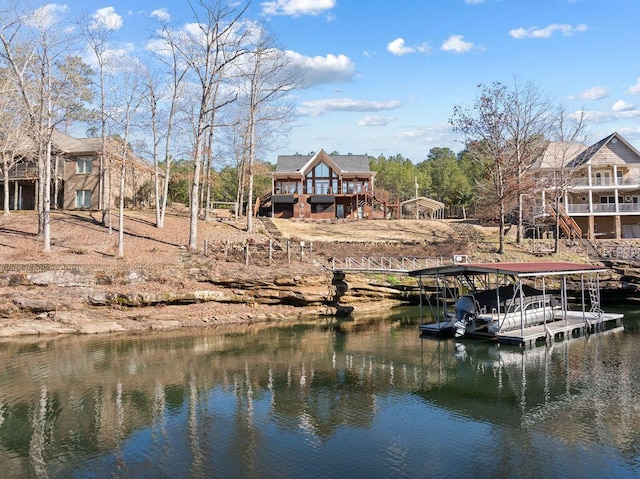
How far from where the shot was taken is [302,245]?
37688 millimetres

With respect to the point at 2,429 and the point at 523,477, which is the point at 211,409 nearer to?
the point at 2,429

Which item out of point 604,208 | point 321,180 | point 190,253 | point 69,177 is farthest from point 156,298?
point 604,208

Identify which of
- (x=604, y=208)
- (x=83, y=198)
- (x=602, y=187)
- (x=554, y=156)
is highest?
(x=554, y=156)

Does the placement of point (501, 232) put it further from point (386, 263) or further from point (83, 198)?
point (83, 198)

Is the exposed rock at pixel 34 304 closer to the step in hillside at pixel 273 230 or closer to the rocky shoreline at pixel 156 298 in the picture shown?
the rocky shoreline at pixel 156 298

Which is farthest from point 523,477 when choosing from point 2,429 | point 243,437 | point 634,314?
point 634,314

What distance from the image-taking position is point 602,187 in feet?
177

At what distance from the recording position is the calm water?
1227cm

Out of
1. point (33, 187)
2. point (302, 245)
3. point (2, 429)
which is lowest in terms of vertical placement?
point (2, 429)

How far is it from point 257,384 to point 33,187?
4286 centimetres

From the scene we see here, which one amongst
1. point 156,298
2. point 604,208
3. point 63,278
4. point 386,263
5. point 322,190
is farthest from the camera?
point 322,190

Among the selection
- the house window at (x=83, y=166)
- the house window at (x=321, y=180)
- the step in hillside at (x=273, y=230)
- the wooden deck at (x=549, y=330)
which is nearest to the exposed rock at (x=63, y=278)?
the step in hillside at (x=273, y=230)

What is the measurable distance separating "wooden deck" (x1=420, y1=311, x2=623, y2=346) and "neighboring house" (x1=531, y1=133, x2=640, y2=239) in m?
22.7

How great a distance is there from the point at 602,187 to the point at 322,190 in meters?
31.4
